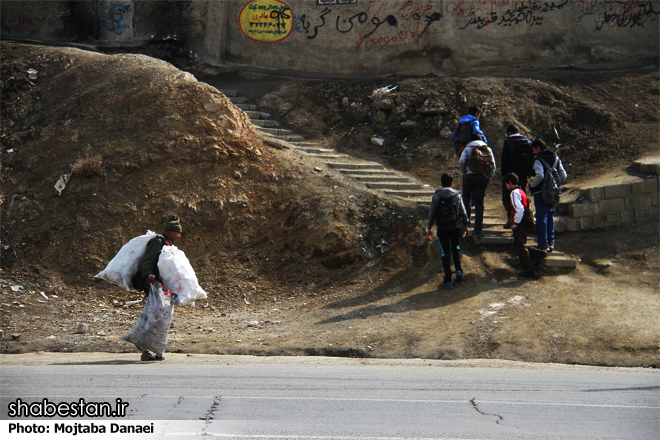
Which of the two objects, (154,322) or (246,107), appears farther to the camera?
(246,107)

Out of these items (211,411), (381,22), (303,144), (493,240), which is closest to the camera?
(211,411)

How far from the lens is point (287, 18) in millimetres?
17734

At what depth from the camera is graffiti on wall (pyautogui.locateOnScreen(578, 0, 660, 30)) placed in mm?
16438

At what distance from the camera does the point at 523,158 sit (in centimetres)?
1050

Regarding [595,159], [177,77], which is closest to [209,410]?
[177,77]

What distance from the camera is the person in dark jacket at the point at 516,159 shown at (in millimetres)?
10484

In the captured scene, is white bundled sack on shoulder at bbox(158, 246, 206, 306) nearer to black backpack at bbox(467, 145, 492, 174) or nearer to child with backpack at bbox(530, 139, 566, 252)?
black backpack at bbox(467, 145, 492, 174)

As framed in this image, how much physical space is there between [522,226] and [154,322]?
602 centimetres

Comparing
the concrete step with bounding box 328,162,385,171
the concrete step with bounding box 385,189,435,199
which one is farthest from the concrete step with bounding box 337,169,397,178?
the concrete step with bounding box 385,189,435,199

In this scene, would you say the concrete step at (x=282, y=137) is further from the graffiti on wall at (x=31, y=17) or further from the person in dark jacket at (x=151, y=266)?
the graffiti on wall at (x=31, y=17)

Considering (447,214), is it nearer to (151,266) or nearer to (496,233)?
(496,233)

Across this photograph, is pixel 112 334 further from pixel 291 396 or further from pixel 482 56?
pixel 482 56

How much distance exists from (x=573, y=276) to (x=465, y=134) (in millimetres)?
3269

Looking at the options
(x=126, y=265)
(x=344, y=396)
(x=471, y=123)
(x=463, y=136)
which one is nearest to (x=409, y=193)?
(x=463, y=136)
